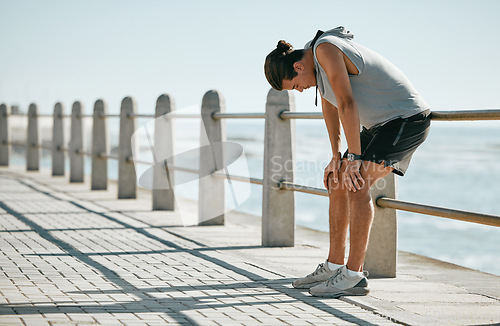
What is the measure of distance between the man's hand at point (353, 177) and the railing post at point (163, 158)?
476 centimetres

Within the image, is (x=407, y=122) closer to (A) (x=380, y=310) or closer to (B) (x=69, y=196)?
(A) (x=380, y=310)

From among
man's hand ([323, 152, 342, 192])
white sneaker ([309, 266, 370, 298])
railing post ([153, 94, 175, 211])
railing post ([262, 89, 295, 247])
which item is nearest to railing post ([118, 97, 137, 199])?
railing post ([153, 94, 175, 211])

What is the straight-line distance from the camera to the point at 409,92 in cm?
409

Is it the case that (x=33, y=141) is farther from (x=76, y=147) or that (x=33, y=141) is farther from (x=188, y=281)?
(x=188, y=281)

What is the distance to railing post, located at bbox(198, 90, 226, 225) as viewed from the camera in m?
7.41

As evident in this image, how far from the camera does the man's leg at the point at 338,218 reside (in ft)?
14.3

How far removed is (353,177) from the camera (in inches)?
157

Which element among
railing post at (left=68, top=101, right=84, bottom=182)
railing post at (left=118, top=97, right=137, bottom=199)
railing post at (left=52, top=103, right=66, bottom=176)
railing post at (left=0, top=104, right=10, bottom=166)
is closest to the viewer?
railing post at (left=118, top=97, right=137, bottom=199)

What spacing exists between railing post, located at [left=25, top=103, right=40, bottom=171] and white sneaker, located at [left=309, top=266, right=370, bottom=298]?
11.6m

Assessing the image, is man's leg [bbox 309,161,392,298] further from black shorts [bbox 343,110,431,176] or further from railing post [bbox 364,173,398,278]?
railing post [bbox 364,173,398,278]

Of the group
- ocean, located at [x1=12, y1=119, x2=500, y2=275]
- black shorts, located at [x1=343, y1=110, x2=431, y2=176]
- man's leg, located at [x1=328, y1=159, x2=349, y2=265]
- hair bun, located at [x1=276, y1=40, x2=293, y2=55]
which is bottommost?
ocean, located at [x1=12, y1=119, x2=500, y2=275]

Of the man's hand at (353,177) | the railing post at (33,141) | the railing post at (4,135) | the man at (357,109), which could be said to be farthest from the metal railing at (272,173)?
the railing post at (4,135)

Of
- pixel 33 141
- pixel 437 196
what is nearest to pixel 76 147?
pixel 33 141

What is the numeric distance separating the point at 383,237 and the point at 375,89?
1.19 m
